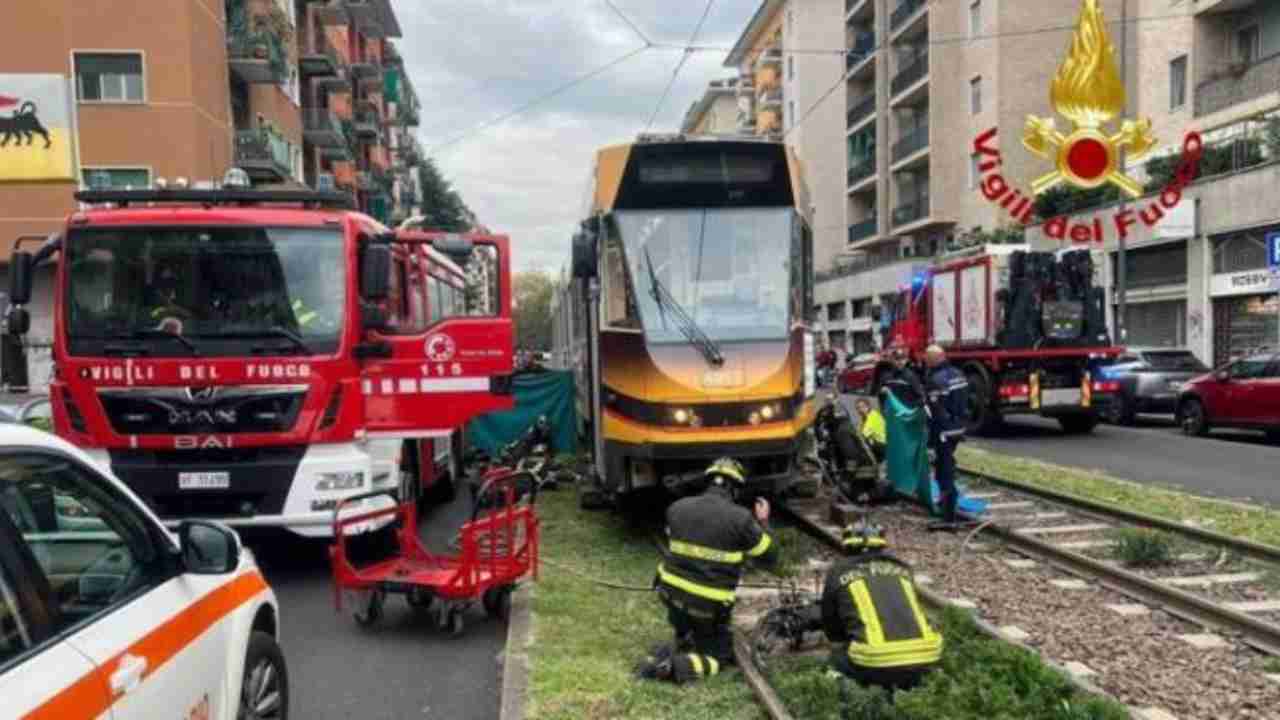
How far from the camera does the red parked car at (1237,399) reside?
18.3 meters

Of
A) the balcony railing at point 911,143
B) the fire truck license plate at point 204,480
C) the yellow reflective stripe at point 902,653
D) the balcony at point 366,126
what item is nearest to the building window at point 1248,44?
the balcony railing at point 911,143

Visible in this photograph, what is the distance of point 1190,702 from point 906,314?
18.7 meters

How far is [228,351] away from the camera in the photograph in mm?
8633

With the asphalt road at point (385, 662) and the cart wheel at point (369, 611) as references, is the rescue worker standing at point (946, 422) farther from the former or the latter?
the cart wheel at point (369, 611)

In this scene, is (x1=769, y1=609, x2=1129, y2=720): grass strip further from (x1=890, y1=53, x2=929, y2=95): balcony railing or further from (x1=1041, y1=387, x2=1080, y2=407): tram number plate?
(x1=890, y1=53, x2=929, y2=95): balcony railing

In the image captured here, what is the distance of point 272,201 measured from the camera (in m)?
9.47

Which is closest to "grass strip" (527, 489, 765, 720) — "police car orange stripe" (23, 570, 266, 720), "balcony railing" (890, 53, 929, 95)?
"police car orange stripe" (23, 570, 266, 720)

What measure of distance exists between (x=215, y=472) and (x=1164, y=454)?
1434 cm

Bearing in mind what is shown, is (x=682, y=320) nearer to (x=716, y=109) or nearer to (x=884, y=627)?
(x=884, y=627)

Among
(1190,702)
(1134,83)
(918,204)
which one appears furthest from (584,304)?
(918,204)

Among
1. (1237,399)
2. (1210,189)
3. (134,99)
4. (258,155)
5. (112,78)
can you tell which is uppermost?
(112,78)

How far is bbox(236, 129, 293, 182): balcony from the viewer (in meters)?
35.2

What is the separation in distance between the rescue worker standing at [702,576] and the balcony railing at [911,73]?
4585 cm

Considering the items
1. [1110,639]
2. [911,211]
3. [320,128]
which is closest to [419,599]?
[1110,639]
